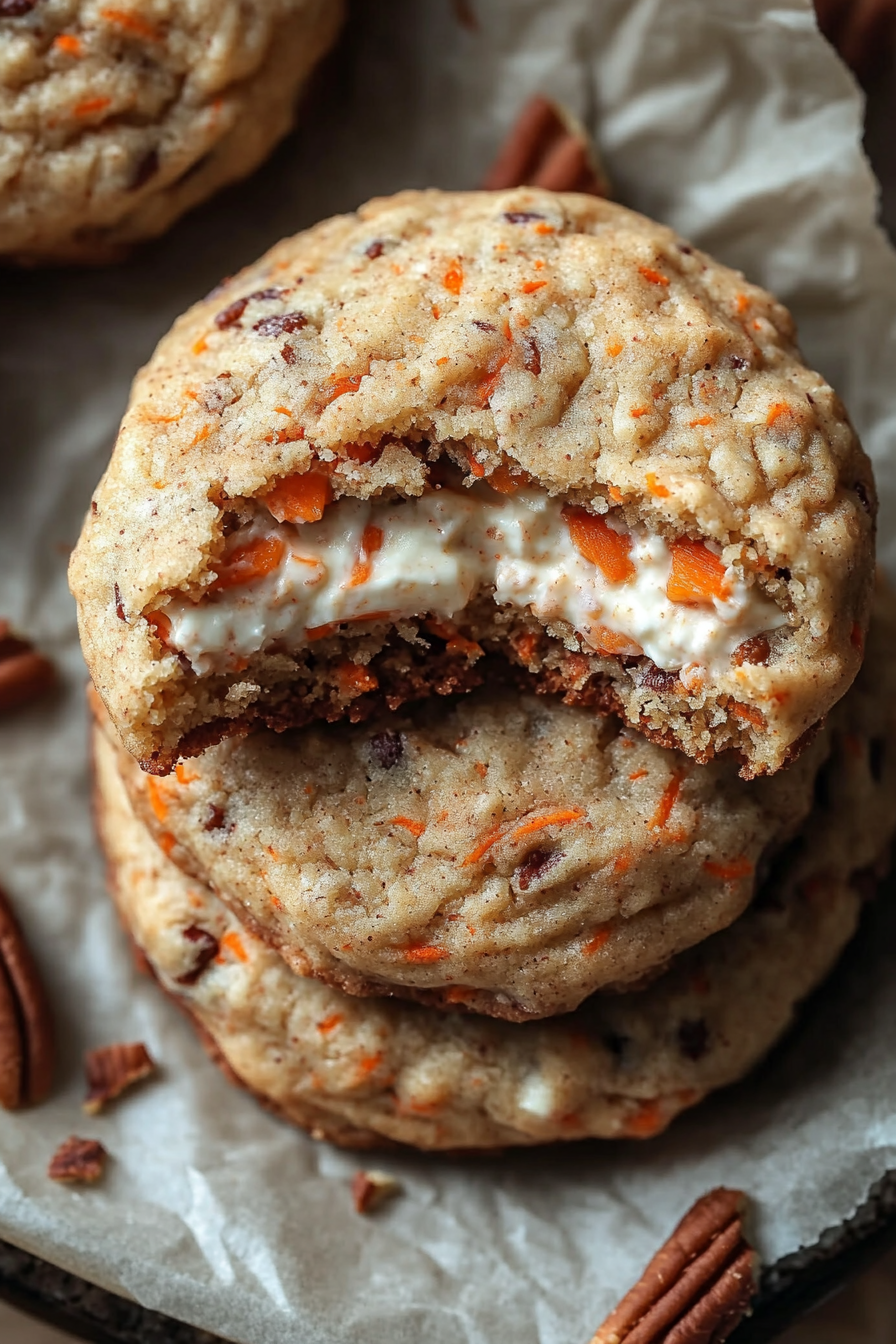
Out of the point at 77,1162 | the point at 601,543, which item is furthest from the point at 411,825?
the point at 77,1162

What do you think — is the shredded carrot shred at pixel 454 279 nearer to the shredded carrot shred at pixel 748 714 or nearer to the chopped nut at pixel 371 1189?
the shredded carrot shred at pixel 748 714

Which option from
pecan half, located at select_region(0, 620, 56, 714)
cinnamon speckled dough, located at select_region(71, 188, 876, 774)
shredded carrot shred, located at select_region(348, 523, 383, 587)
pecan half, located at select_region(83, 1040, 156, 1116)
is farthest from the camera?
pecan half, located at select_region(0, 620, 56, 714)

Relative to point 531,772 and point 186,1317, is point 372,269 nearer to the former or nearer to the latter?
point 531,772

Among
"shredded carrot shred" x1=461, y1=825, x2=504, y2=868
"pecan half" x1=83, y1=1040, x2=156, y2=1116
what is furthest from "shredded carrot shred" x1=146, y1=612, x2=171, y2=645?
"pecan half" x1=83, y1=1040, x2=156, y2=1116

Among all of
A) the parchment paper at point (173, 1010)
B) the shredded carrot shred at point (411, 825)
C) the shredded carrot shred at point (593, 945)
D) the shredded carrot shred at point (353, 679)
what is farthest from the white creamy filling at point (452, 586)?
the parchment paper at point (173, 1010)

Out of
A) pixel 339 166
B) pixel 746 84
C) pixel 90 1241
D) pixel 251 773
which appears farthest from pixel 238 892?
pixel 746 84

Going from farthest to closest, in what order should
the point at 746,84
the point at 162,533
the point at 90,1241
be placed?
the point at 746,84 → the point at 90,1241 → the point at 162,533

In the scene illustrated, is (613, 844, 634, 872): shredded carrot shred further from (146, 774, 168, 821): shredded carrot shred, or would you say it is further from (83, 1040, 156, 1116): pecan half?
(83, 1040, 156, 1116): pecan half
